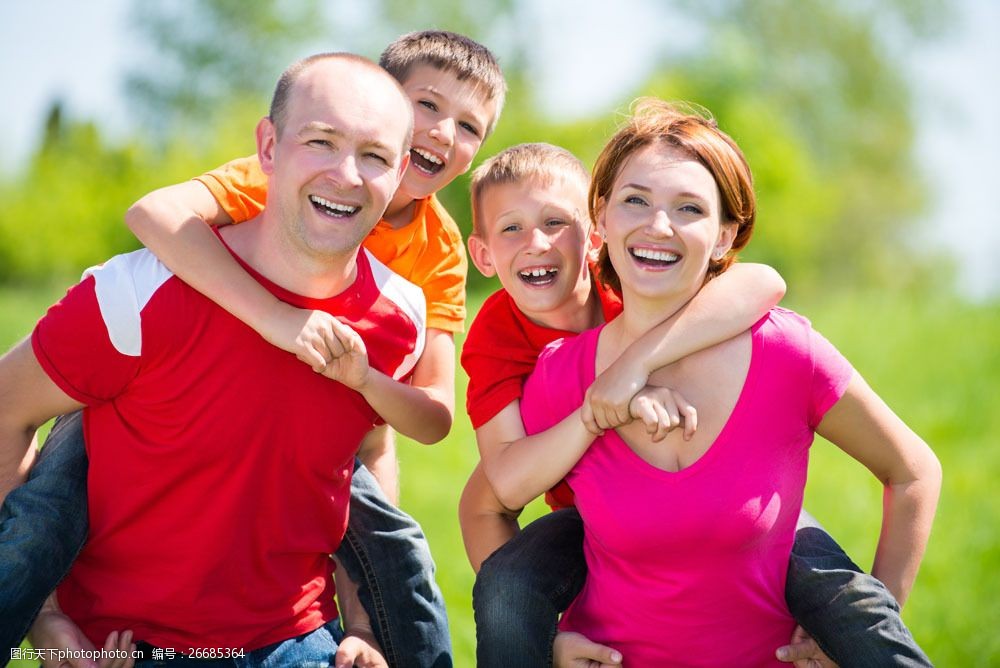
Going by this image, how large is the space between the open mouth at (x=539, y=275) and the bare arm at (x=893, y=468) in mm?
894

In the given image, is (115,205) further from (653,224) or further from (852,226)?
(852,226)

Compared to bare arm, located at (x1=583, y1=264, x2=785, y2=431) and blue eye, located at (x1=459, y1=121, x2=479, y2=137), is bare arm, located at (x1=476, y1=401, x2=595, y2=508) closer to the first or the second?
bare arm, located at (x1=583, y1=264, x2=785, y2=431)

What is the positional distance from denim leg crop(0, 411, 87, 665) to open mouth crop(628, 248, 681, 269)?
1597 mm

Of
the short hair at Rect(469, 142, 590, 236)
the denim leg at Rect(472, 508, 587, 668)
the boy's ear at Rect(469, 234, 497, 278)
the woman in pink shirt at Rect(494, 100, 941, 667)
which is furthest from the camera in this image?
the boy's ear at Rect(469, 234, 497, 278)

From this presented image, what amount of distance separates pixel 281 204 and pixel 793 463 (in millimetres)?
1486

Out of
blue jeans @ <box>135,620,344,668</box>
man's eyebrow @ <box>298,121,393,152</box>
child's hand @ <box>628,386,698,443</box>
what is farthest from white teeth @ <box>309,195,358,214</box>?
blue jeans @ <box>135,620,344,668</box>

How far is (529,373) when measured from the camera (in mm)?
3193

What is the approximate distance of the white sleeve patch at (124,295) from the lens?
277 cm

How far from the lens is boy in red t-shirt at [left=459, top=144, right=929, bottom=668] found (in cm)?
269

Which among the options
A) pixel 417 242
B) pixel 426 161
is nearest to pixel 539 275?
pixel 417 242

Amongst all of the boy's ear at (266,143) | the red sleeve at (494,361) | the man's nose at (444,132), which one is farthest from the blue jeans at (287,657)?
the man's nose at (444,132)

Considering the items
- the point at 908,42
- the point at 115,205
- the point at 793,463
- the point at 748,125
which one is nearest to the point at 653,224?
the point at 793,463

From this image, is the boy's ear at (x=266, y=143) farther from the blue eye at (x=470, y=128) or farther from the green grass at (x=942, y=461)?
the green grass at (x=942, y=461)

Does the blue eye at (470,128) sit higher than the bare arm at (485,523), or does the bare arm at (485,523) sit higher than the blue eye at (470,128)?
the blue eye at (470,128)
